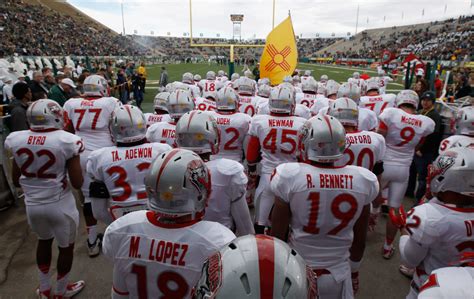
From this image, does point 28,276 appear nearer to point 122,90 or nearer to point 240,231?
point 240,231

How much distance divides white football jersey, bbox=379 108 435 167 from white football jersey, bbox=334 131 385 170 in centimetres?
118

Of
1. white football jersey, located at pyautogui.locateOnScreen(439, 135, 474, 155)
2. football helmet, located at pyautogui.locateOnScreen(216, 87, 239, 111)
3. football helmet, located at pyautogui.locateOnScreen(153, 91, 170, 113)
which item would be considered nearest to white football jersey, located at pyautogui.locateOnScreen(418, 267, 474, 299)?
white football jersey, located at pyautogui.locateOnScreen(439, 135, 474, 155)

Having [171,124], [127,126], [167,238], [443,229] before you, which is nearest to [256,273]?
[167,238]

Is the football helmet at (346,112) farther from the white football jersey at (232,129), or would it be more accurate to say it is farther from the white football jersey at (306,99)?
the white football jersey at (306,99)

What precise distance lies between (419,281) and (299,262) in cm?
183

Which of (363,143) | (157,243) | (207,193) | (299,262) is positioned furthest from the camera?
(363,143)

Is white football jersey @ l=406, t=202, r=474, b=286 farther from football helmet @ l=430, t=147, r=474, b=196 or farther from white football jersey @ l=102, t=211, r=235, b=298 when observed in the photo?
white football jersey @ l=102, t=211, r=235, b=298

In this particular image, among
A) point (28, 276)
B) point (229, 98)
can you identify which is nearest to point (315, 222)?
point (229, 98)

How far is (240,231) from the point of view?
2.95m

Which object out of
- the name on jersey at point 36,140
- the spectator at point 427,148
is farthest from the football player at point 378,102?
the name on jersey at point 36,140

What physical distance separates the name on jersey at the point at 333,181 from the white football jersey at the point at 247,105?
5370 mm

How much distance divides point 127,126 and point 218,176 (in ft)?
Answer: 3.60

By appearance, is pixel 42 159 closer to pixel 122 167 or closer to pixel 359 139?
pixel 122 167

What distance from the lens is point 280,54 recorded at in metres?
11.4
